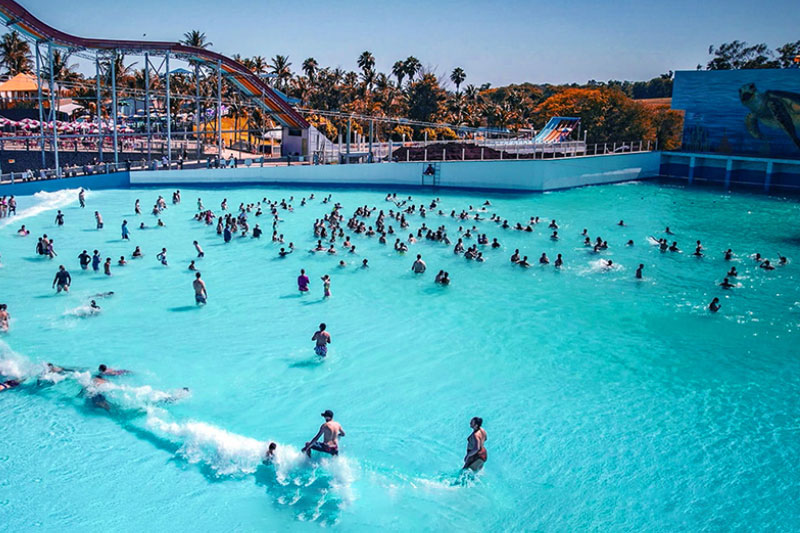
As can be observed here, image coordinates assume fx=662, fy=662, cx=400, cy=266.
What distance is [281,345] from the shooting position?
16.4 meters

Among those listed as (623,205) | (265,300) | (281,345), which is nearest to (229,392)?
(281,345)

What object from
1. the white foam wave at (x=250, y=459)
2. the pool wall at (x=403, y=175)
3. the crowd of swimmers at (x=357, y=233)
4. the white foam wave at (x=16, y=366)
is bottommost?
the white foam wave at (x=250, y=459)

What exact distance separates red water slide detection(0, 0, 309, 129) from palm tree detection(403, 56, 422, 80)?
3079 cm

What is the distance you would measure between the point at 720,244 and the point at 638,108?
30.7 meters

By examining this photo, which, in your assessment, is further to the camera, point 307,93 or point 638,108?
point 307,93

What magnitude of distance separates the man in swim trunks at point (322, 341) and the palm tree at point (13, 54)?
2493 inches

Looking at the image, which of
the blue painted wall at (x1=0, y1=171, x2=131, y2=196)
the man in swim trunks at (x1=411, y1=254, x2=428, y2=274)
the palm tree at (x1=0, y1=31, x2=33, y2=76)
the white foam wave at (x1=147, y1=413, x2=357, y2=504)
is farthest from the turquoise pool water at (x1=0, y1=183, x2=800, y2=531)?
the palm tree at (x1=0, y1=31, x2=33, y2=76)

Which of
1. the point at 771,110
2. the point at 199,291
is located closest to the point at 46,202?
the point at 199,291

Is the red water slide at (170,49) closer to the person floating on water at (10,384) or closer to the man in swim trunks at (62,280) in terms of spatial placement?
the man in swim trunks at (62,280)

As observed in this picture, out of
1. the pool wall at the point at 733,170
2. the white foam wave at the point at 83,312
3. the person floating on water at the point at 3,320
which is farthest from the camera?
the pool wall at the point at 733,170

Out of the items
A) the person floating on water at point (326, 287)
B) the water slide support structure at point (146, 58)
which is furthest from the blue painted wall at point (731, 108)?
the person floating on water at point (326, 287)

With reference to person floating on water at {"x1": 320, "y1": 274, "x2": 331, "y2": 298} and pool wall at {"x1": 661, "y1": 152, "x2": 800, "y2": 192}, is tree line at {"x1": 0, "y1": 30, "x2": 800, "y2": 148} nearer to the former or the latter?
pool wall at {"x1": 661, "y1": 152, "x2": 800, "y2": 192}

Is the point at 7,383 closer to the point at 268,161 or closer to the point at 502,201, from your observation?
the point at 502,201

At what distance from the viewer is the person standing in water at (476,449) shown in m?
10.7
